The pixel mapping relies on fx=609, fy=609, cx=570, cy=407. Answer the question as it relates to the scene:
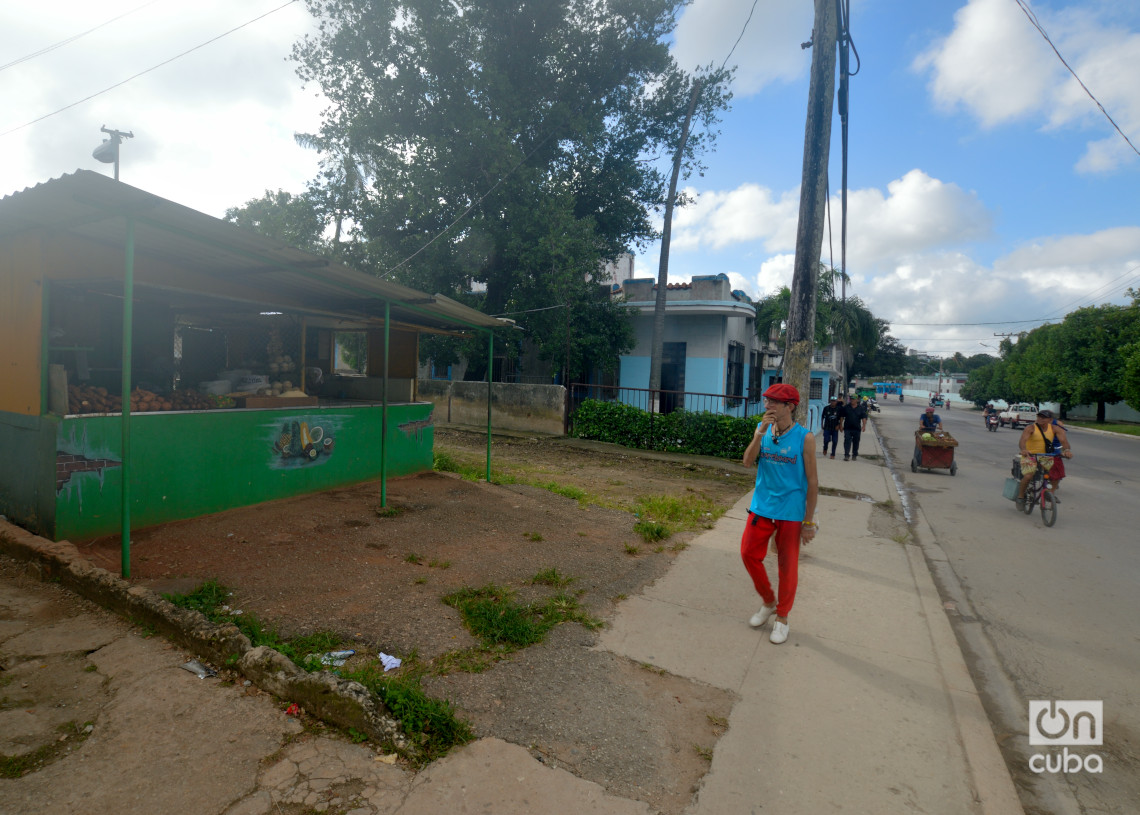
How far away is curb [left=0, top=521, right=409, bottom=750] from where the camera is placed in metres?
2.89

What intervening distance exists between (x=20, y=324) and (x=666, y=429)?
11677 mm

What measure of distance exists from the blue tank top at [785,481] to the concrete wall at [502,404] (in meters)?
11.9

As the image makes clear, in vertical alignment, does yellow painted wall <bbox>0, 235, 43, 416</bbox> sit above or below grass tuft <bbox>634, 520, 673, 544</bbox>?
above

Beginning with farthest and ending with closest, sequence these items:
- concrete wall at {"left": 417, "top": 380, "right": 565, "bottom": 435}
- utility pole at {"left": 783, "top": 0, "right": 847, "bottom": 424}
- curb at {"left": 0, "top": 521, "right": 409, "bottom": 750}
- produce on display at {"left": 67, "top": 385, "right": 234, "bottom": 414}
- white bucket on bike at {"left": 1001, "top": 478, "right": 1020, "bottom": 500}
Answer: concrete wall at {"left": 417, "top": 380, "right": 565, "bottom": 435} → white bucket on bike at {"left": 1001, "top": 478, "right": 1020, "bottom": 500} → utility pole at {"left": 783, "top": 0, "right": 847, "bottom": 424} → produce on display at {"left": 67, "top": 385, "right": 234, "bottom": 414} → curb at {"left": 0, "top": 521, "right": 409, "bottom": 750}

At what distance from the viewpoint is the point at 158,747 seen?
271 centimetres

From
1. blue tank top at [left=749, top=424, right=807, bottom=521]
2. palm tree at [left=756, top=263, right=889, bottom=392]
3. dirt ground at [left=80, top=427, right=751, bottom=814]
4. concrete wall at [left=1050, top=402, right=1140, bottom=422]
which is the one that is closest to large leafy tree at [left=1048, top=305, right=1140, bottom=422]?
concrete wall at [left=1050, top=402, right=1140, bottom=422]

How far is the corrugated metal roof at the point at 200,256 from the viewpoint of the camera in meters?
3.96

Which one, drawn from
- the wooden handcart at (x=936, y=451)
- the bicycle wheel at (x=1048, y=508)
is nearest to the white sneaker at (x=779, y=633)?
the bicycle wheel at (x=1048, y=508)

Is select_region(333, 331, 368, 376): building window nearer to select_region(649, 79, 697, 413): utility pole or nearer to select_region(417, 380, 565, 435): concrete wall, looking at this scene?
select_region(417, 380, 565, 435): concrete wall

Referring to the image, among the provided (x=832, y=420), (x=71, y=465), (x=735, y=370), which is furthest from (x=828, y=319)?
(x=71, y=465)

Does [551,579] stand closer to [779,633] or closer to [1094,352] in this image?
[779,633]

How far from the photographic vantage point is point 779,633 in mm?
4148

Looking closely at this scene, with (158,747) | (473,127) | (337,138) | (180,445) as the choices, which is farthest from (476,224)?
(158,747)

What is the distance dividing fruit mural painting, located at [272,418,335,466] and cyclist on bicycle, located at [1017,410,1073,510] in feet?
31.3
